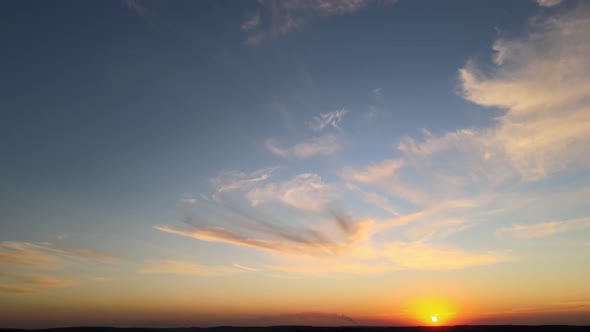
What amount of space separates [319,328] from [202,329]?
2004 cm

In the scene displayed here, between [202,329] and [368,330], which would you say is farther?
[202,329]

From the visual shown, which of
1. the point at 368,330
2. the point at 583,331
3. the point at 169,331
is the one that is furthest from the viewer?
the point at 169,331

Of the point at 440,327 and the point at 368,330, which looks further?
the point at 440,327

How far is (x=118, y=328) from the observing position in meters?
64.7

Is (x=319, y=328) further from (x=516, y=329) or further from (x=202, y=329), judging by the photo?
(x=516, y=329)

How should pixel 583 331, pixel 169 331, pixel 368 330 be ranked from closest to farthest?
pixel 583 331, pixel 368 330, pixel 169 331

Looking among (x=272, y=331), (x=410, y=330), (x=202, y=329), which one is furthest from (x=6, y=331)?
(x=410, y=330)


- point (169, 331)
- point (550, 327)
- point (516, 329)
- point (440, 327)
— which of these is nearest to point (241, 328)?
point (169, 331)

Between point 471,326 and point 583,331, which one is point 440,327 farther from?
point 583,331

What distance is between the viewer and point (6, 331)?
6328cm

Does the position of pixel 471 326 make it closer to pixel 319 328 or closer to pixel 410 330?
pixel 410 330

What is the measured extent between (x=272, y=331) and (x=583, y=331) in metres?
45.9

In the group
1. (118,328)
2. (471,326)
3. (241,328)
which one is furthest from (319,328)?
(118,328)

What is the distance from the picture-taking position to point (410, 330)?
204ft
